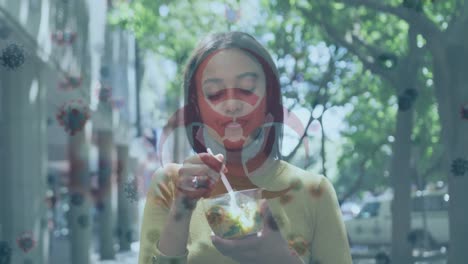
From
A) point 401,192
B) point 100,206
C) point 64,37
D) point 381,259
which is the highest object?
point 64,37

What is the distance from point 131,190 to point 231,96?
→ 0.53 metres

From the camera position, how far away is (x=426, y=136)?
12.2 m

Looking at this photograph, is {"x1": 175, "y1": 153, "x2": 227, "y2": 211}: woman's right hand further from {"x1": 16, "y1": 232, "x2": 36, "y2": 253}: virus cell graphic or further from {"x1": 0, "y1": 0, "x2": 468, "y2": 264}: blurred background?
{"x1": 16, "y1": 232, "x2": 36, "y2": 253}: virus cell graphic

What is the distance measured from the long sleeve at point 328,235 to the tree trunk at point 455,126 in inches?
219

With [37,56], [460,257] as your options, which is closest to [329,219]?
[460,257]

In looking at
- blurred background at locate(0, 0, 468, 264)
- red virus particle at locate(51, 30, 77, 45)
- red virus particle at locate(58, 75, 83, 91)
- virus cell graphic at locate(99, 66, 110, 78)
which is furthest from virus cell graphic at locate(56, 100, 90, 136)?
virus cell graphic at locate(99, 66, 110, 78)

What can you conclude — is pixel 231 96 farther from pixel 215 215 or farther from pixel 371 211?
pixel 371 211

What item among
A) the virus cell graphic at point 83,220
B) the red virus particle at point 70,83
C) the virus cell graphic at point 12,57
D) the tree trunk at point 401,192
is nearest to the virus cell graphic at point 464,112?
the tree trunk at point 401,192

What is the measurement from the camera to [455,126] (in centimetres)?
751

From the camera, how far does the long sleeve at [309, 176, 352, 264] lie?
6.55 feet

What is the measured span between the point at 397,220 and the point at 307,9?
2807 millimetres

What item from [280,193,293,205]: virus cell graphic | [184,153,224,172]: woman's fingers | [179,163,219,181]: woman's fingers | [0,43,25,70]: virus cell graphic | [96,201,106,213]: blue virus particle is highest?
[0,43,25,70]: virus cell graphic

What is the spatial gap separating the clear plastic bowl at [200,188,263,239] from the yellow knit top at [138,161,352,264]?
123 mm

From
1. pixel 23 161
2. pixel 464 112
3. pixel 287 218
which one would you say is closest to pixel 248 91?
pixel 287 218
